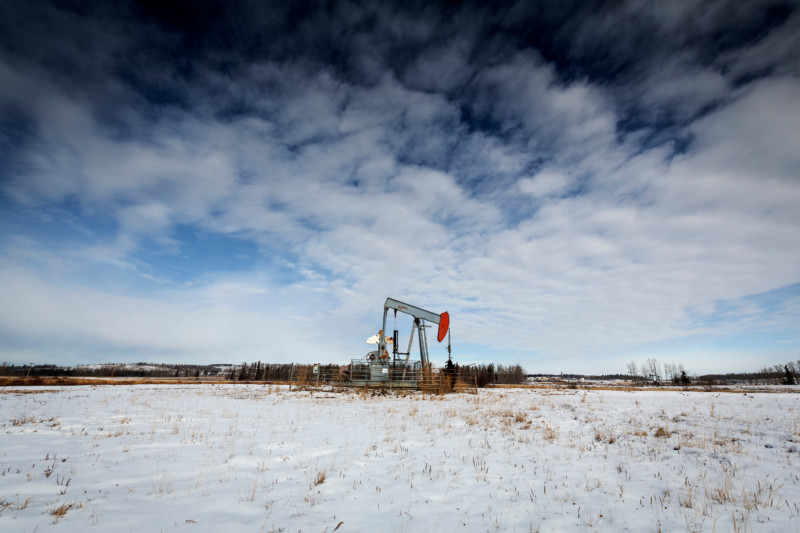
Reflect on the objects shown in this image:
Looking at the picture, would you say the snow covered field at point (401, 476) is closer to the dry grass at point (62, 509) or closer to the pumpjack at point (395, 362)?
the dry grass at point (62, 509)

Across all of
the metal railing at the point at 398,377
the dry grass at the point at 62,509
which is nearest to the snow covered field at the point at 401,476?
the dry grass at the point at 62,509

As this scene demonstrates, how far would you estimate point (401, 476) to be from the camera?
6.28 meters

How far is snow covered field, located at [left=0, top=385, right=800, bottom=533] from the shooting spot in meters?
4.39

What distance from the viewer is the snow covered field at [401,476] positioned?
4.39 m

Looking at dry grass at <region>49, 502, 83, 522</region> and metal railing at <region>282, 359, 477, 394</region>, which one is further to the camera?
metal railing at <region>282, 359, 477, 394</region>

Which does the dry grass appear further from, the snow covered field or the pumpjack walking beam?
the pumpjack walking beam

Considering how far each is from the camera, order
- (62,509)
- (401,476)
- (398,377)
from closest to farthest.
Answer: (62,509) → (401,476) → (398,377)

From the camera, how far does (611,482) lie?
19.2ft

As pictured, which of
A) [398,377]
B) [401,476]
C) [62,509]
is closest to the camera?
[62,509]

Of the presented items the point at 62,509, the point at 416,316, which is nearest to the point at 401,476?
the point at 62,509

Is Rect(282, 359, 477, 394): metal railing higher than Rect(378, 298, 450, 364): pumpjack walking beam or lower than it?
lower

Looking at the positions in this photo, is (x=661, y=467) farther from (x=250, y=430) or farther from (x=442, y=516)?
(x=250, y=430)

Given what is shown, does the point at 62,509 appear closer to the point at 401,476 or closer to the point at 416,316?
the point at 401,476

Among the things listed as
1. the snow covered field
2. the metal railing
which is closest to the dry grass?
the snow covered field
